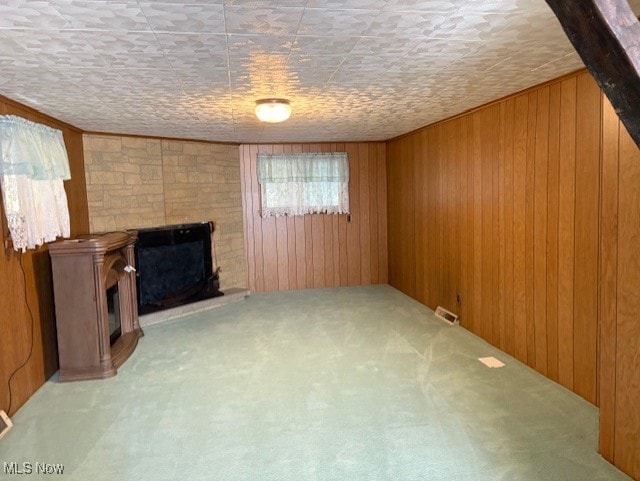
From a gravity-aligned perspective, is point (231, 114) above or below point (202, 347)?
above

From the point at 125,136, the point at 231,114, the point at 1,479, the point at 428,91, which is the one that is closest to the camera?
the point at 1,479

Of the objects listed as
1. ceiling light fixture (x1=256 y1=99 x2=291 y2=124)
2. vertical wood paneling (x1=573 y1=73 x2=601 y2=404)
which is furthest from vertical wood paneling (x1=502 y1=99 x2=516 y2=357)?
ceiling light fixture (x1=256 y1=99 x2=291 y2=124)

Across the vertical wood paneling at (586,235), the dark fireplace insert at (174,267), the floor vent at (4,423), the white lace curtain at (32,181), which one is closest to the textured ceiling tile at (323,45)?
the vertical wood paneling at (586,235)

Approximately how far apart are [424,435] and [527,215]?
1.76m

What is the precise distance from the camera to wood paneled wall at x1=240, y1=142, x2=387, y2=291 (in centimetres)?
590

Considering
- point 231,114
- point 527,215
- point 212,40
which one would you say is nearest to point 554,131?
point 527,215

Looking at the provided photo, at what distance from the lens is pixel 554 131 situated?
2.85 meters

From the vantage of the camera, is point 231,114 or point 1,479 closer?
point 1,479

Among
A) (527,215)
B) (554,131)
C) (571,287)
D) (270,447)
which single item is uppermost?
(554,131)

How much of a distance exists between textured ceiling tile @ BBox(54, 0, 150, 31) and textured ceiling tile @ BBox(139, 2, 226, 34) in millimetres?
42

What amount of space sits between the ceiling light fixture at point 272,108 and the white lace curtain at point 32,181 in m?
1.53

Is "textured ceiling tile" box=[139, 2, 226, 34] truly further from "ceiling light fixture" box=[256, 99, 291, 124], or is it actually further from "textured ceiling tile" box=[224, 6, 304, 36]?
"ceiling light fixture" box=[256, 99, 291, 124]

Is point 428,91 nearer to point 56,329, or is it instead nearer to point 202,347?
point 202,347

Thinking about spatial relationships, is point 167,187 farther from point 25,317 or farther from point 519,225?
point 519,225
